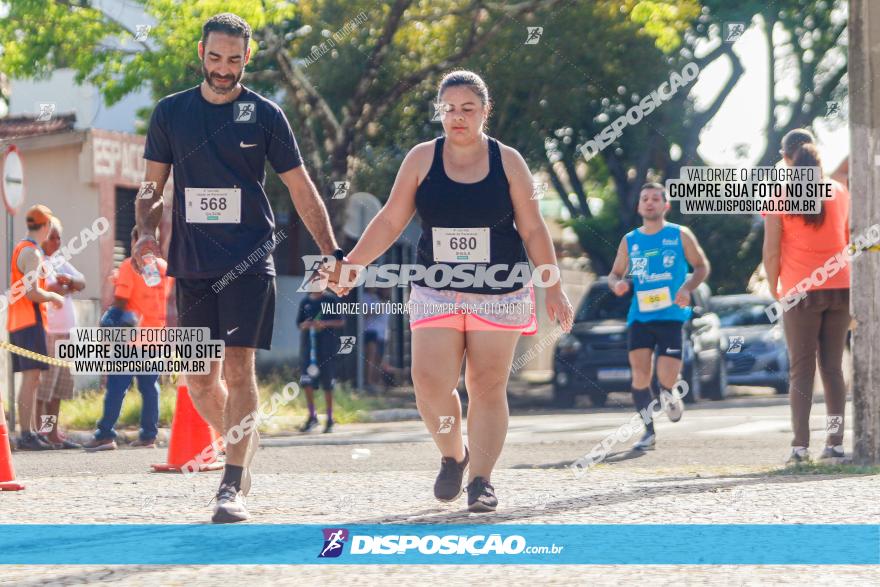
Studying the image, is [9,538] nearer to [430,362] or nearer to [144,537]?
[144,537]

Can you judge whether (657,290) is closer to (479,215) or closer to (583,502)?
(583,502)

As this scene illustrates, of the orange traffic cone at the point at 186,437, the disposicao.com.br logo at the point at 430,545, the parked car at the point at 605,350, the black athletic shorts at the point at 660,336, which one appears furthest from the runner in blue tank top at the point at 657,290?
the parked car at the point at 605,350

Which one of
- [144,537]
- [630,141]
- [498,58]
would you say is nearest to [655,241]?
[144,537]

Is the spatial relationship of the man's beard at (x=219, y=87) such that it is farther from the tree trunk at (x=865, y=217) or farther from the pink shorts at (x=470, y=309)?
the tree trunk at (x=865, y=217)

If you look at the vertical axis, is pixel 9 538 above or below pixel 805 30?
below

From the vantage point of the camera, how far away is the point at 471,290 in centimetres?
638

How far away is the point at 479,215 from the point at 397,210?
407 mm

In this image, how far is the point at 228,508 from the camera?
600 centimetres

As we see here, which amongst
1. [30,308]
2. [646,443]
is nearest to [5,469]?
[30,308]

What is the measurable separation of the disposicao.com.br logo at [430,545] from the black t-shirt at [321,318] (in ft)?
29.9

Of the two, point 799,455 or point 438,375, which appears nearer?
point 438,375

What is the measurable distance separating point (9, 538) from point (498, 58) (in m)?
20.6

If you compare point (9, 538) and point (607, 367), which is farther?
point (607, 367)

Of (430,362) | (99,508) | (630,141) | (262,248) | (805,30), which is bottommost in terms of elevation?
(99,508)
